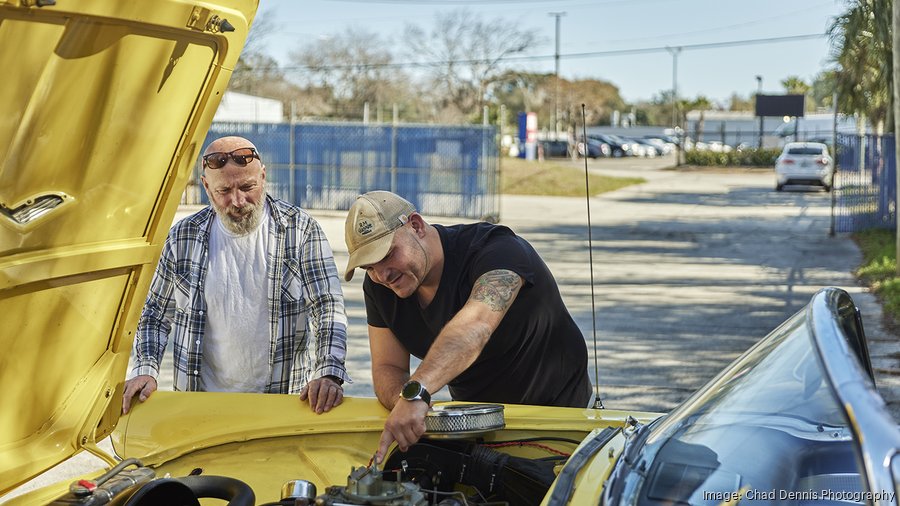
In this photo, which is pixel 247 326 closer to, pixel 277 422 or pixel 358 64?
pixel 277 422

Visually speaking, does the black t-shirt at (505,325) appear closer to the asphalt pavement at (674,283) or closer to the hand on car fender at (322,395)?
the asphalt pavement at (674,283)

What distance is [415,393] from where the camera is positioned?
2801 millimetres

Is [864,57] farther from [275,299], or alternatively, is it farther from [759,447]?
[759,447]

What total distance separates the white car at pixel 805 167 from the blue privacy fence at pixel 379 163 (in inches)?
517

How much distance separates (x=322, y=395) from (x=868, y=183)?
18.6m

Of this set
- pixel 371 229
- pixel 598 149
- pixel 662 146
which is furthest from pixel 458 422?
pixel 662 146

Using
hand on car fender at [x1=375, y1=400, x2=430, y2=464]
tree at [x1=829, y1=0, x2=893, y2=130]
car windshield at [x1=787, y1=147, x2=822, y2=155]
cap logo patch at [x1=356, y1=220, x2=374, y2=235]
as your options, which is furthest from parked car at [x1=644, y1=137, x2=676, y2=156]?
hand on car fender at [x1=375, y1=400, x2=430, y2=464]

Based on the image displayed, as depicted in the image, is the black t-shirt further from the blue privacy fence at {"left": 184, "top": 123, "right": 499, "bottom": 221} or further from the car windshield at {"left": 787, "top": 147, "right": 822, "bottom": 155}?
the car windshield at {"left": 787, "top": 147, "right": 822, "bottom": 155}

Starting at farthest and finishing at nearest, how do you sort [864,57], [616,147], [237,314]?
1. [616,147]
2. [864,57]
3. [237,314]

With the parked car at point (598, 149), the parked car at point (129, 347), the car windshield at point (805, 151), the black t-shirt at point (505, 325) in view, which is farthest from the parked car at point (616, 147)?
the parked car at point (129, 347)

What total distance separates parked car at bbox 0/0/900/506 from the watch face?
8cm

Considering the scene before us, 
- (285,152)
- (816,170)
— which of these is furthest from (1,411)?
(816,170)

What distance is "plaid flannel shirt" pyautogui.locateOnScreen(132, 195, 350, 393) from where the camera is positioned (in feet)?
13.3

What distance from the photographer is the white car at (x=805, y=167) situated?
107 feet
